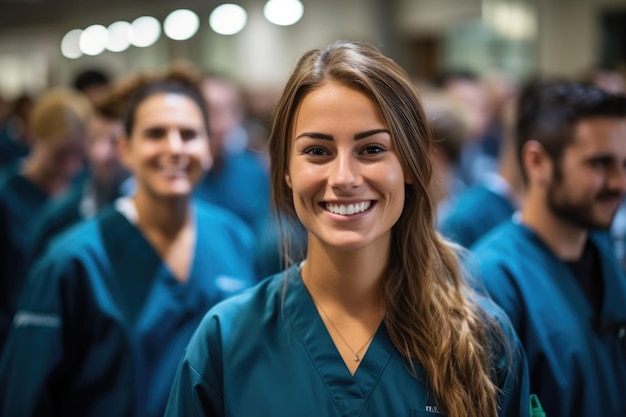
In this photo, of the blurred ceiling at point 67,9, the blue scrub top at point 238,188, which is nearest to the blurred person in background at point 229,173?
the blue scrub top at point 238,188

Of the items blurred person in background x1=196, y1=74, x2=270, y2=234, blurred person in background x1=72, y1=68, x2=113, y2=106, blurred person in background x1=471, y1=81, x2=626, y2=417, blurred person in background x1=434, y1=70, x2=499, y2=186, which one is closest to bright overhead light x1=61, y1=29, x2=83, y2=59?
blurred person in background x1=72, y1=68, x2=113, y2=106

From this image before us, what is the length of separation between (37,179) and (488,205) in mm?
2001

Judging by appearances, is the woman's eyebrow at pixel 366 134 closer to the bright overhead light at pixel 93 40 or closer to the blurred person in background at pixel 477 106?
the blurred person in background at pixel 477 106

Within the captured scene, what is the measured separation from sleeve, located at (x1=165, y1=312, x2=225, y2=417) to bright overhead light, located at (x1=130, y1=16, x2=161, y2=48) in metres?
8.91

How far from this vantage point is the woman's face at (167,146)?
2.14m

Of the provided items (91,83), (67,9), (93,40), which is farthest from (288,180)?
(67,9)

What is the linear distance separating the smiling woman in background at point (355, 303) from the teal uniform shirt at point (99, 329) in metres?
0.59

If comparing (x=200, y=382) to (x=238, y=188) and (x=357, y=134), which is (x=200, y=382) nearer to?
(x=357, y=134)

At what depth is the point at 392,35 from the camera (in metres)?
8.07

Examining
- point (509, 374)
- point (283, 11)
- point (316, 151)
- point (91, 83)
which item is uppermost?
point (283, 11)

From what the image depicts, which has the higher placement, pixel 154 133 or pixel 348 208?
pixel 154 133

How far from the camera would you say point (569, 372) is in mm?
1677

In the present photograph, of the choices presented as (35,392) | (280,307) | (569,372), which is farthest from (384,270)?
(35,392)

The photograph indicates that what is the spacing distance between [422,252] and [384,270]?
0.08 metres
